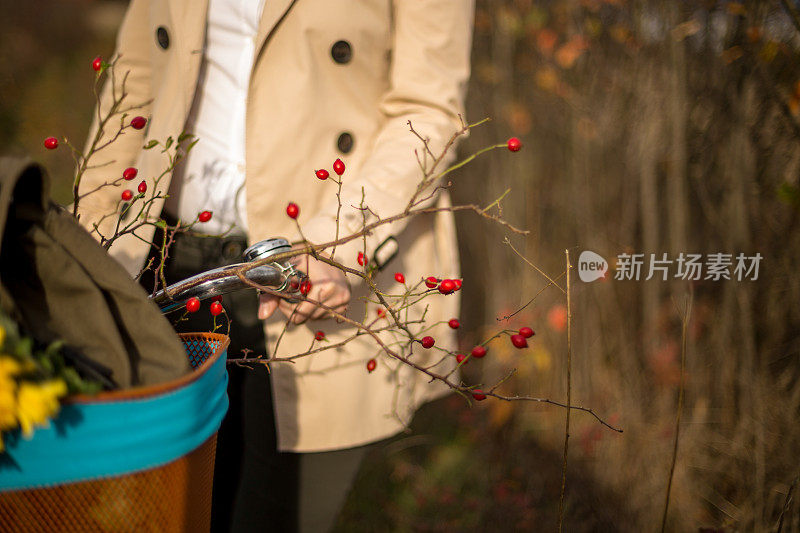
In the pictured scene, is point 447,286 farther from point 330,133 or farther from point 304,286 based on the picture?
point 330,133

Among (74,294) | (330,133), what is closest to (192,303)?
(74,294)

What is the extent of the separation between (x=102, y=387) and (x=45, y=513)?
11 cm

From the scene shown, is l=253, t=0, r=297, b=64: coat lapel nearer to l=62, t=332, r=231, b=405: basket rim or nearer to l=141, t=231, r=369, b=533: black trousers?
l=141, t=231, r=369, b=533: black trousers

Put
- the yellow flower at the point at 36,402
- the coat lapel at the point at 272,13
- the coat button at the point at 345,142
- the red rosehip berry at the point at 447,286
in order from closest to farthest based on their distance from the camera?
the yellow flower at the point at 36,402 < the red rosehip berry at the point at 447,286 < the coat lapel at the point at 272,13 < the coat button at the point at 345,142

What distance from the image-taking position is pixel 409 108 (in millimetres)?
1078

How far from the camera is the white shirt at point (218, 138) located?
1.07 metres

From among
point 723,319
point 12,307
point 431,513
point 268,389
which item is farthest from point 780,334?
point 12,307

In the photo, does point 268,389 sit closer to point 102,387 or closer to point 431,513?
point 102,387

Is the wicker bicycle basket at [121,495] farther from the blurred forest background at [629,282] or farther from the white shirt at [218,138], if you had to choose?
the blurred forest background at [629,282]

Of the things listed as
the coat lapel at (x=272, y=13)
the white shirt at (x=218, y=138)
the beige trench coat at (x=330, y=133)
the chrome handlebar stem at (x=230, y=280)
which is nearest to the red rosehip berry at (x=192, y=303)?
the chrome handlebar stem at (x=230, y=280)

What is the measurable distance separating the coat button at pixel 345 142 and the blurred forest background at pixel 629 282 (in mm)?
942

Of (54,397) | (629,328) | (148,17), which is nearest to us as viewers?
(54,397)

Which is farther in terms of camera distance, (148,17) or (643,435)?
(643,435)

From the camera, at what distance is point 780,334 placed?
80.0 inches
